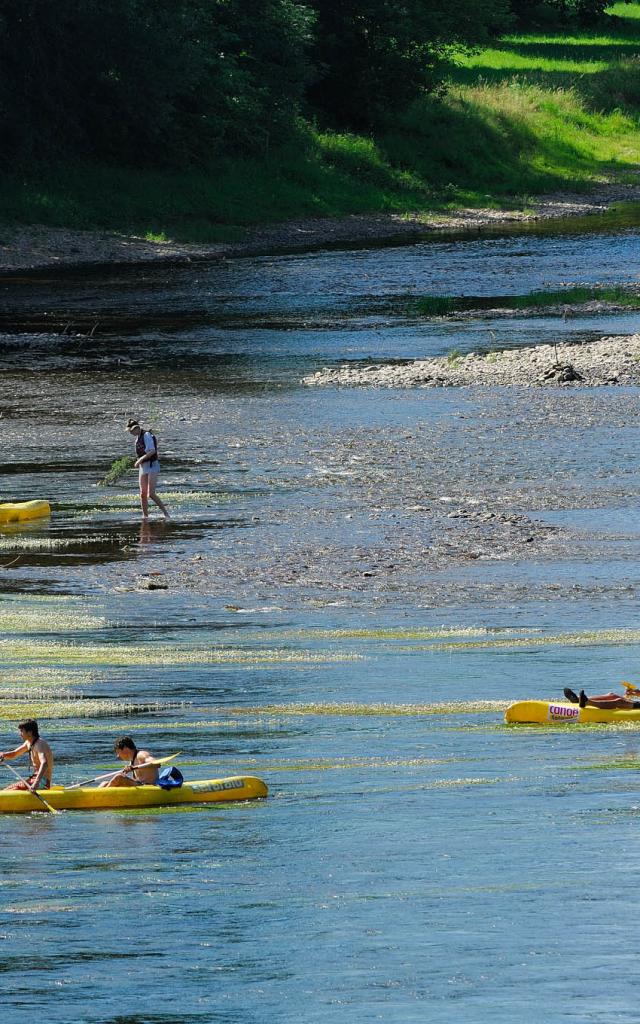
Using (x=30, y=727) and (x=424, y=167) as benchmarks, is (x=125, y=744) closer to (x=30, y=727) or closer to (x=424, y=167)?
(x=30, y=727)

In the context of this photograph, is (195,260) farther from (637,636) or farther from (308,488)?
(637,636)

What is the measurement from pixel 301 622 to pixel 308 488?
26.7 ft

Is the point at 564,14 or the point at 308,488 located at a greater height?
the point at 564,14

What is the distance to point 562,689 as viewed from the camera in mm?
20094

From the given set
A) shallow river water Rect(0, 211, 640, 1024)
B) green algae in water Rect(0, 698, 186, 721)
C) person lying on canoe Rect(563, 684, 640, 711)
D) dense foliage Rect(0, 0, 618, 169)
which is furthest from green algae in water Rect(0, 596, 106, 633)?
dense foliage Rect(0, 0, 618, 169)

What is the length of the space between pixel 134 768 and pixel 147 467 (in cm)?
1154

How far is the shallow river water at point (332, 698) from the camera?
1498 centimetres

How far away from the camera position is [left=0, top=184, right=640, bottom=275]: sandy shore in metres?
64.0

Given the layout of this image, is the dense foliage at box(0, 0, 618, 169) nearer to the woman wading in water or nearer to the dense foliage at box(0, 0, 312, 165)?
the dense foliage at box(0, 0, 312, 165)

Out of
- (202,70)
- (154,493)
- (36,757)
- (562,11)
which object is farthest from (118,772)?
(562,11)

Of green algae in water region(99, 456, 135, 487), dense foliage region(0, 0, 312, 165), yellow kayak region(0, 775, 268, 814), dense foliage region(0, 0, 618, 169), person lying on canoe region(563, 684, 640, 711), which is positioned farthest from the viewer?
dense foliage region(0, 0, 618, 169)

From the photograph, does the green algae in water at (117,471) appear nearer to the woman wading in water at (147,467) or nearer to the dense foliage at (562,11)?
the woman wading in water at (147,467)

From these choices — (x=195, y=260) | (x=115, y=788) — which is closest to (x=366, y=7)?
(x=195, y=260)

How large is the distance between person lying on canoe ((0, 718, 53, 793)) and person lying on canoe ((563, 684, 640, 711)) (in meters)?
5.59
